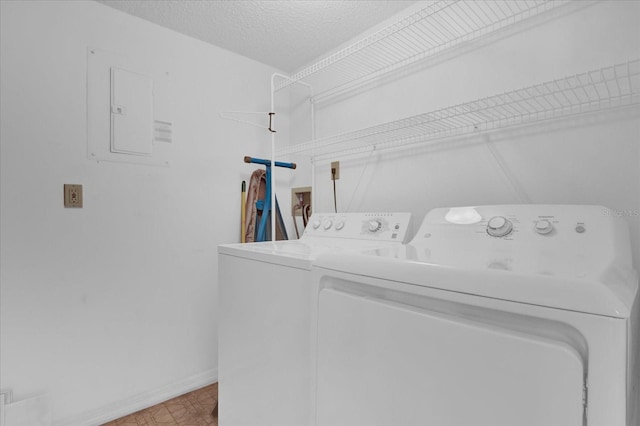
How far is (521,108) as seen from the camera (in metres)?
1.30

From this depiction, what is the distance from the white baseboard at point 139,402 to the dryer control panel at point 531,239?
1810 mm

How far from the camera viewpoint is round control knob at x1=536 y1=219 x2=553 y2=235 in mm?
1040

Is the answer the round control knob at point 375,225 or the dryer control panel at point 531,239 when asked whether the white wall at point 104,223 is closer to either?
the round control knob at point 375,225

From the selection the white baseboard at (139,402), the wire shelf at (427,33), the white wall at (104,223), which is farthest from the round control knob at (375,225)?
the white baseboard at (139,402)

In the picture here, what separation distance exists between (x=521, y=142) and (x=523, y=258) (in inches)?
26.1

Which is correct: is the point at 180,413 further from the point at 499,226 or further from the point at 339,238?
the point at 499,226

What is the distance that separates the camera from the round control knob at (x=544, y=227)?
1.04m

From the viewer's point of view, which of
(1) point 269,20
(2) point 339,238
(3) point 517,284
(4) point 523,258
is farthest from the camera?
(1) point 269,20

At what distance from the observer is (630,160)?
1.12 meters

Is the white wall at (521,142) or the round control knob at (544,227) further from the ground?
the white wall at (521,142)

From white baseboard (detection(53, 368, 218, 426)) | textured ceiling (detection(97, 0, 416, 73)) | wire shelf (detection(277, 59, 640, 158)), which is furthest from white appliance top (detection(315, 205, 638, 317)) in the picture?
white baseboard (detection(53, 368, 218, 426))

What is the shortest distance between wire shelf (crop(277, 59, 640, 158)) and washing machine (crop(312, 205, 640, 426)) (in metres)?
0.42

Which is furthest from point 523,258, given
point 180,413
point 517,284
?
point 180,413

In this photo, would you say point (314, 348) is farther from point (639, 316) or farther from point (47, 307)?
point (47, 307)
